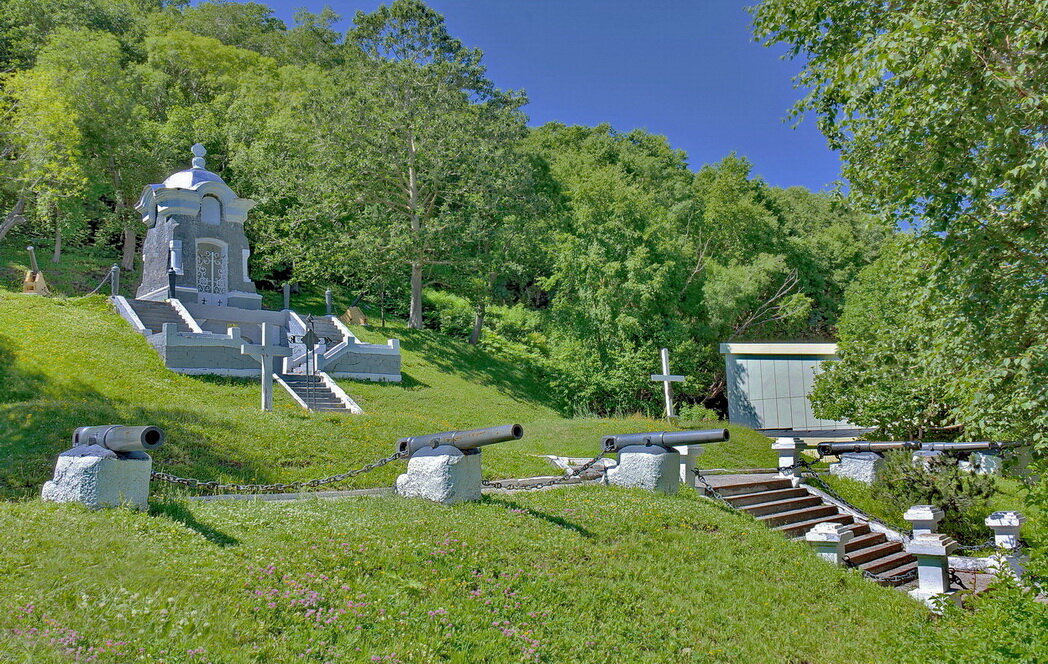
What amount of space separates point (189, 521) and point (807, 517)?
10.0 metres

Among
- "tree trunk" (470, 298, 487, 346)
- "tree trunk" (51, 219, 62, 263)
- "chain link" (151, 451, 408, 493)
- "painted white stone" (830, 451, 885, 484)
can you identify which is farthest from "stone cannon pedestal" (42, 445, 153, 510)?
"tree trunk" (51, 219, 62, 263)

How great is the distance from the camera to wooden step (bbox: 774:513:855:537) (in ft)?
41.1

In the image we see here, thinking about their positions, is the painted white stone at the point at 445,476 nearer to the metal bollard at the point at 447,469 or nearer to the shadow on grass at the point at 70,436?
the metal bollard at the point at 447,469

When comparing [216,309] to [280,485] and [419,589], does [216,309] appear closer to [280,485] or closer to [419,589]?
[280,485]

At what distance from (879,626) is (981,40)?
7.03 meters

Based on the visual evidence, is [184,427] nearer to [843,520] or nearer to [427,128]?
[843,520]

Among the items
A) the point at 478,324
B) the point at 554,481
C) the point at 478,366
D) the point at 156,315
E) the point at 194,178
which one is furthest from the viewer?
the point at 478,324

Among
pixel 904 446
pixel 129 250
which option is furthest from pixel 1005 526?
pixel 129 250

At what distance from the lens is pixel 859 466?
17406mm

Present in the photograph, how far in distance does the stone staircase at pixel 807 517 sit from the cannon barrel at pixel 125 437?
8654 millimetres

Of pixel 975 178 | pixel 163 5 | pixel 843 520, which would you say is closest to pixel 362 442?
pixel 843 520

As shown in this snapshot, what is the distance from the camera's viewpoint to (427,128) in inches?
1286

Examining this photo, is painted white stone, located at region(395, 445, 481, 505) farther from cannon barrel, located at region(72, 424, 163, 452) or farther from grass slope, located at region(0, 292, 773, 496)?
cannon barrel, located at region(72, 424, 163, 452)

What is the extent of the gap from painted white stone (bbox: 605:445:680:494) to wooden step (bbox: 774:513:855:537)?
1800mm
